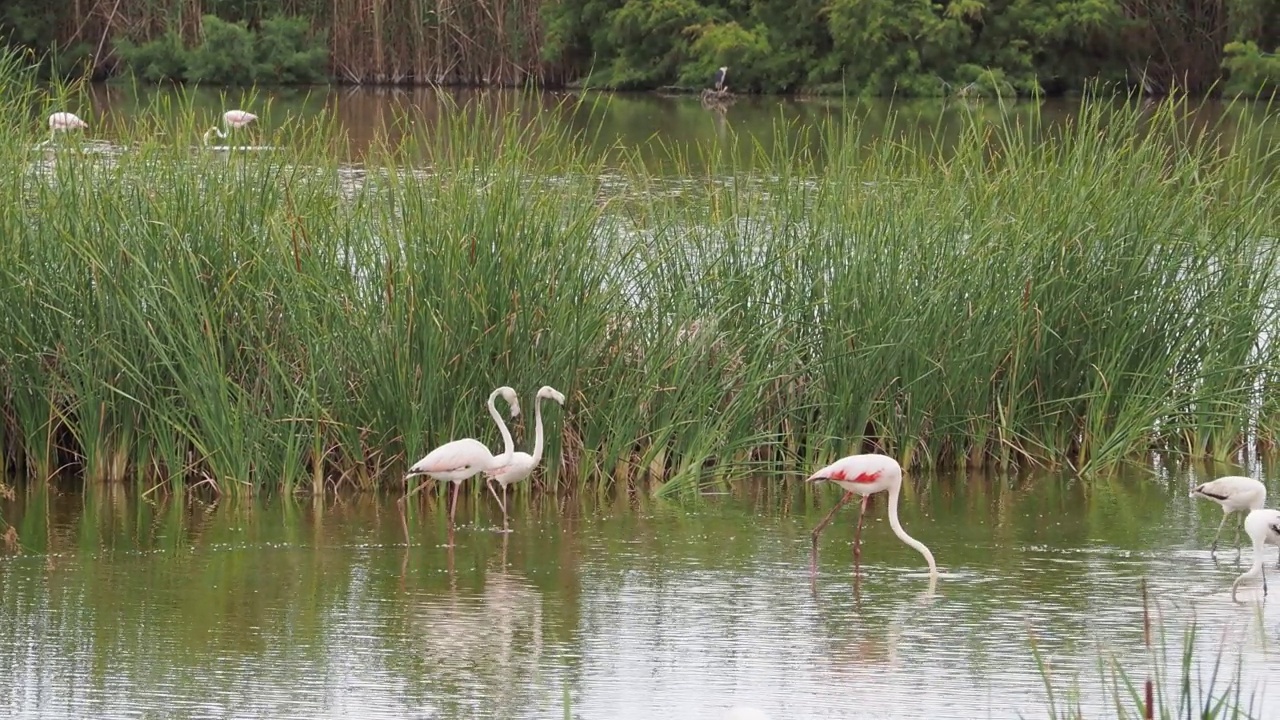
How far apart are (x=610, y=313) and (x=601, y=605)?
186 cm


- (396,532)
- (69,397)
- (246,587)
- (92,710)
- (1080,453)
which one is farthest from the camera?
(1080,453)

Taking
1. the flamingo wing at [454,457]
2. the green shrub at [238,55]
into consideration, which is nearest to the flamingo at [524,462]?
the flamingo wing at [454,457]

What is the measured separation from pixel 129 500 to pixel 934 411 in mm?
3458

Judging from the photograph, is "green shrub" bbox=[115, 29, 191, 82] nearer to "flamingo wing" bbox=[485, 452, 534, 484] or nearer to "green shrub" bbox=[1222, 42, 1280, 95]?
"green shrub" bbox=[1222, 42, 1280, 95]

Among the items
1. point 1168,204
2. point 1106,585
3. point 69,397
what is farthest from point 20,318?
point 1168,204

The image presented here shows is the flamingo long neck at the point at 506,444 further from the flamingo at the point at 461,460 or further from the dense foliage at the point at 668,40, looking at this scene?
the dense foliage at the point at 668,40

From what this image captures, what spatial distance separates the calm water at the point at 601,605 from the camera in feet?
19.4

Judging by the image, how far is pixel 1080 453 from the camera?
30.3 ft

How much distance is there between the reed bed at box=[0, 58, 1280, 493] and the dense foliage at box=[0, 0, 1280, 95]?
78.6ft

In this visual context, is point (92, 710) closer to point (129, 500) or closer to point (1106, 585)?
point (129, 500)

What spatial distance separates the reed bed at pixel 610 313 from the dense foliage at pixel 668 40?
78.6ft

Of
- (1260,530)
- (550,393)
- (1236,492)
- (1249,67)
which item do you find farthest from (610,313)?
(1249,67)

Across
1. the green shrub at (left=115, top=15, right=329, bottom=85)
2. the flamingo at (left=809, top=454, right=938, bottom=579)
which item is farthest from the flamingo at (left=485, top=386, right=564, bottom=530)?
the green shrub at (left=115, top=15, right=329, bottom=85)

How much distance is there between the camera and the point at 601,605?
695 cm
